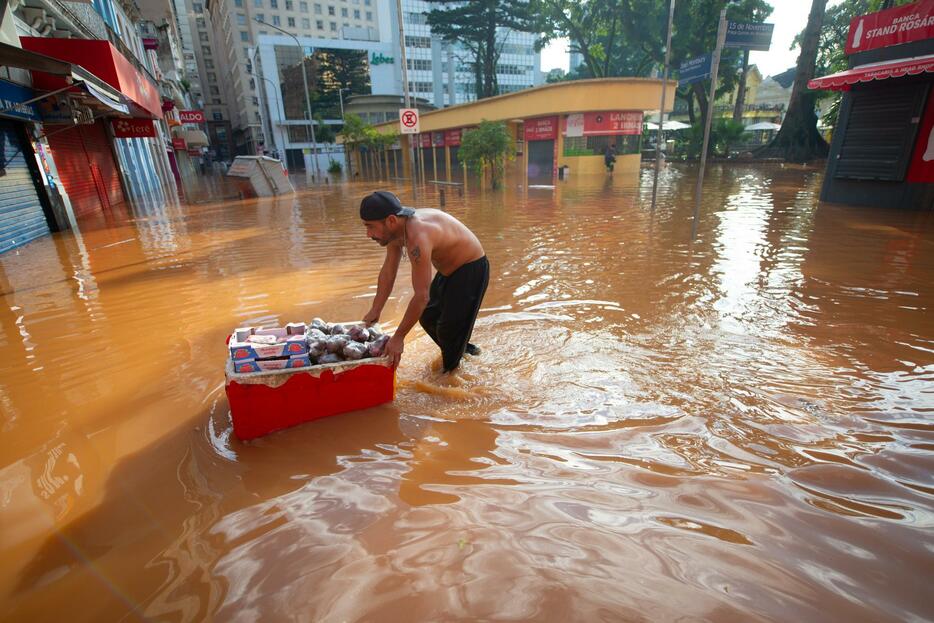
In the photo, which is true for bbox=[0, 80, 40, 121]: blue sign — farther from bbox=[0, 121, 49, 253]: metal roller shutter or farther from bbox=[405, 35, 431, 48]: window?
bbox=[405, 35, 431, 48]: window

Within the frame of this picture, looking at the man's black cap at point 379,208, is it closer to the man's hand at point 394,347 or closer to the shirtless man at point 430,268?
the shirtless man at point 430,268

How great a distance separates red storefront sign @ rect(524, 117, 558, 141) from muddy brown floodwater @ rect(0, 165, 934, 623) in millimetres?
18462

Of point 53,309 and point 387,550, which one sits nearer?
point 387,550

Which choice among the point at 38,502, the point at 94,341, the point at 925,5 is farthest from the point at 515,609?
the point at 925,5

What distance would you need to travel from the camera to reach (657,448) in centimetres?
286

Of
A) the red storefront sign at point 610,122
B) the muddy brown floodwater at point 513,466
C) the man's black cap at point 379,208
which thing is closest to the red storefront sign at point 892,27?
the muddy brown floodwater at point 513,466

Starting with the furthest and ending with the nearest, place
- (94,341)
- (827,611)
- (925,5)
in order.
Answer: (925,5) < (94,341) < (827,611)

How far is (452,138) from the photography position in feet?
96.1

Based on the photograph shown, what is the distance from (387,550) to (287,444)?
1.19m

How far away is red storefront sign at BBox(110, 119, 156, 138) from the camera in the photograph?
15.8 m

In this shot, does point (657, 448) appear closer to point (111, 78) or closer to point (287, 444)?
point (287, 444)

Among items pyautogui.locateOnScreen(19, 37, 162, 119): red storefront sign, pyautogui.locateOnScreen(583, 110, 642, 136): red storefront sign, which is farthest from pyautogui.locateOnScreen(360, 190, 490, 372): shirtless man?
pyautogui.locateOnScreen(583, 110, 642, 136): red storefront sign

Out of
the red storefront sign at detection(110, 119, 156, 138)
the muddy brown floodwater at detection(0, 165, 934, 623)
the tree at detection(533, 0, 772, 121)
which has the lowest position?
the muddy brown floodwater at detection(0, 165, 934, 623)

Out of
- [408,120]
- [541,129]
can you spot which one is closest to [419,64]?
[541,129]
